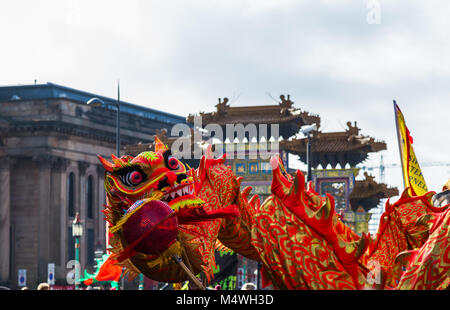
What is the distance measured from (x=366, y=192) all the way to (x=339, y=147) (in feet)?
9.38

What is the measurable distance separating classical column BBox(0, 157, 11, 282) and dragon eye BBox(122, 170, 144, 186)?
2117 inches

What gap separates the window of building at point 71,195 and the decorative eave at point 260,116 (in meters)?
21.1

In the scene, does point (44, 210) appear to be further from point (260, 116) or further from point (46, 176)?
point (260, 116)

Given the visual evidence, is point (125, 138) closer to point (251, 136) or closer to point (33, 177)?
point (33, 177)

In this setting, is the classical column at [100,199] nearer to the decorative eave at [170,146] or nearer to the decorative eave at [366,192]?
the decorative eave at [170,146]

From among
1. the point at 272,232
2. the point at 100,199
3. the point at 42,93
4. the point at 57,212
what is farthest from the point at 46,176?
the point at 272,232

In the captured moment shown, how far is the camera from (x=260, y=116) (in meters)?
46.7

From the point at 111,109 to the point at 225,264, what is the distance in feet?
101

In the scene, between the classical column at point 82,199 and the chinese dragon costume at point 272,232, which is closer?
the chinese dragon costume at point 272,232

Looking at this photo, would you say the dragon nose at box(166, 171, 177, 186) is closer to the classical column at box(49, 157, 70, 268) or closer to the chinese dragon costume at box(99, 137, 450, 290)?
the chinese dragon costume at box(99, 137, 450, 290)

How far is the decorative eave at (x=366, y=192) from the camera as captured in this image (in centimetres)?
4309

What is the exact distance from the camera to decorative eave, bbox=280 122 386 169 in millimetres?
44859

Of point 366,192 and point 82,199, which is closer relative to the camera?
point 366,192

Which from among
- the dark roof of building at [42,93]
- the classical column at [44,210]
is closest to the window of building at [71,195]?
the classical column at [44,210]
